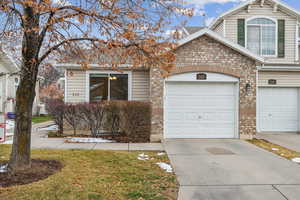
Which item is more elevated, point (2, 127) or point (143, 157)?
point (2, 127)

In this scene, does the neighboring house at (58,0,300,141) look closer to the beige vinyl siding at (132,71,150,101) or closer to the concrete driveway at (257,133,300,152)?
the beige vinyl siding at (132,71,150,101)

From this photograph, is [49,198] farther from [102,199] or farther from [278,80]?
[278,80]

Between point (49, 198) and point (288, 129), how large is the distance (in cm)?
1200

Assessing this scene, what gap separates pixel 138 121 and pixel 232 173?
14.9 ft

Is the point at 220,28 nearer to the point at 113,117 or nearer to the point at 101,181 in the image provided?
the point at 113,117

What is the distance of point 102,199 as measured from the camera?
12.3 ft

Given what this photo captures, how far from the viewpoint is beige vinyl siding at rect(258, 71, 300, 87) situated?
11.4m

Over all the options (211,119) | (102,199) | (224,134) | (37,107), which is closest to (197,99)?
(211,119)

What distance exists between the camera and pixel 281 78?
11445 millimetres

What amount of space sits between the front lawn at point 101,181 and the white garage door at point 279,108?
7754 mm

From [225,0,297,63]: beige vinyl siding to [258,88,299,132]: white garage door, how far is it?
2698mm

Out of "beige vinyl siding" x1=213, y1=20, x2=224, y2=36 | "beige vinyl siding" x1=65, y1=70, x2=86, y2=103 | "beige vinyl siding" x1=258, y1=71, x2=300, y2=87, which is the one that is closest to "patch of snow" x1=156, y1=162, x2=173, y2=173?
"beige vinyl siding" x1=65, y1=70, x2=86, y2=103

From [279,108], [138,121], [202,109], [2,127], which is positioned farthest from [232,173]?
[279,108]

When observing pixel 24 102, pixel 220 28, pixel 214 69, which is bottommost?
pixel 24 102
